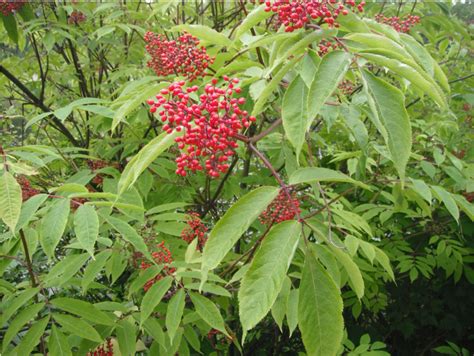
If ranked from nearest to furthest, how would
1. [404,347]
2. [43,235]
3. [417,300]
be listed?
[43,235]
[417,300]
[404,347]

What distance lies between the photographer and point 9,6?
3.01 m

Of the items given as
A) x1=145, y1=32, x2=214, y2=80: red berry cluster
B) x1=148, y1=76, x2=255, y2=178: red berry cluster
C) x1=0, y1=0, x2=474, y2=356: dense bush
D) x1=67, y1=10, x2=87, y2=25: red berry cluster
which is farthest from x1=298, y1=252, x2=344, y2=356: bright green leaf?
x1=67, y1=10, x2=87, y2=25: red berry cluster

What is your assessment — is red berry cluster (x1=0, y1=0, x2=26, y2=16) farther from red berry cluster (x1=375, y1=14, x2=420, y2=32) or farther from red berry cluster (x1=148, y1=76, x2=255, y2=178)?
red berry cluster (x1=375, y1=14, x2=420, y2=32)

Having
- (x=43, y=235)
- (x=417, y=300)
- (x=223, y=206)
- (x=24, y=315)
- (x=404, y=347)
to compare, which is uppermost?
(x=43, y=235)

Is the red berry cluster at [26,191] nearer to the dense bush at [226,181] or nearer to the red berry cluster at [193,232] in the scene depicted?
the dense bush at [226,181]

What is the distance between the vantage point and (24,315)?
1791 millimetres

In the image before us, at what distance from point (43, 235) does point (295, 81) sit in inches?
36.2

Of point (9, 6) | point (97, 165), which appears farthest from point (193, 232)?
point (9, 6)

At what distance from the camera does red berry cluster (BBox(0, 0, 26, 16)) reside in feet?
9.79

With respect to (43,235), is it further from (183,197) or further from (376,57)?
(183,197)

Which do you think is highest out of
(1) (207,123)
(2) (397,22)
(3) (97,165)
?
(2) (397,22)

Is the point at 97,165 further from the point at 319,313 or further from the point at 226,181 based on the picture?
the point at 319,313

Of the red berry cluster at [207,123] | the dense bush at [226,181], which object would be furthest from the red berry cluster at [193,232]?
the red berry cluster at [207,123]

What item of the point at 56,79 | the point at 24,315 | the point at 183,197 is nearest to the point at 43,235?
the point at 24,315
